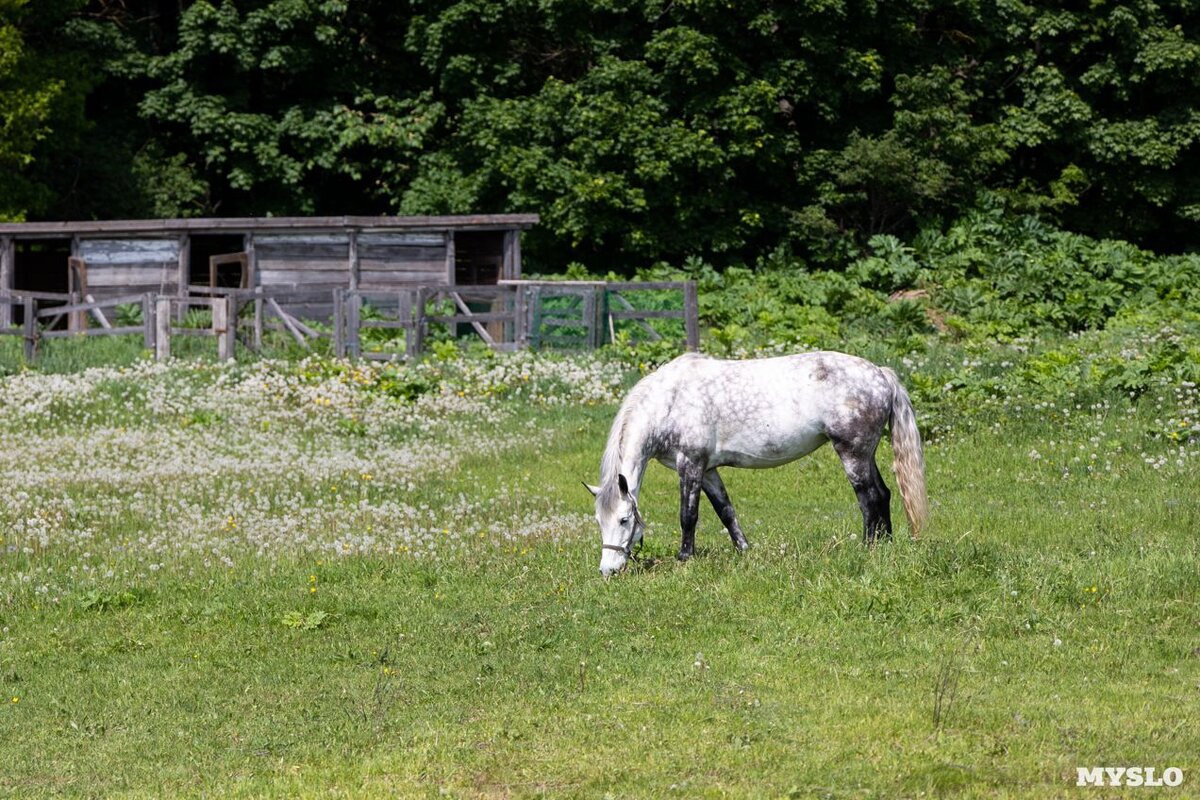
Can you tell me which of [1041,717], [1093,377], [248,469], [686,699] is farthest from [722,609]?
[1093,377]

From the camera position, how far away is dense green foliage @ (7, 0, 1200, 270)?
127 ft

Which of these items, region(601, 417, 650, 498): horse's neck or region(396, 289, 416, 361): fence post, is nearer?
region(601, 417, 650, 498): horse's neck

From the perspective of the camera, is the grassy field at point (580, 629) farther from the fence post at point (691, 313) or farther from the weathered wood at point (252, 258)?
the weathered wood at point (252, 258)

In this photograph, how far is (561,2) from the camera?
1576 inches

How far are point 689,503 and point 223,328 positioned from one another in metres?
16.4

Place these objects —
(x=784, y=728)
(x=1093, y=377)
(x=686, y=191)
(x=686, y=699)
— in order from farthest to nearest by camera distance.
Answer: (x=686, y=191) → (x=1093, y=377) → (x=686, y=699) → (x=784, y=728)

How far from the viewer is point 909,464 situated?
470 inches

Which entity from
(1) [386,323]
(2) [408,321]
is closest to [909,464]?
(2) [408,321]

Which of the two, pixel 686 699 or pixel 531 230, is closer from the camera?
pixel 686 699

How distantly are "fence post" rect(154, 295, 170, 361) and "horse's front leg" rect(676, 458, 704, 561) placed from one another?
16.5 meters

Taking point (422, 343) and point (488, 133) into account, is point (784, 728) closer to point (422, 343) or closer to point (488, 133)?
point (422, 343)

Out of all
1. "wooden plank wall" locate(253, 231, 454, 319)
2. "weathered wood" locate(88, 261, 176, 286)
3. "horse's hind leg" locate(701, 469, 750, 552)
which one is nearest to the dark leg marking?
"horse's hind leg" locate(701, 469, 750, 552)

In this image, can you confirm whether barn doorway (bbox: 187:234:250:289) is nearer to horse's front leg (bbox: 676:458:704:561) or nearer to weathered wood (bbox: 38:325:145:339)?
weathered wood (bbox: 38:325:145:339)

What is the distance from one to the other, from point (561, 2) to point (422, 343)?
668 inches
